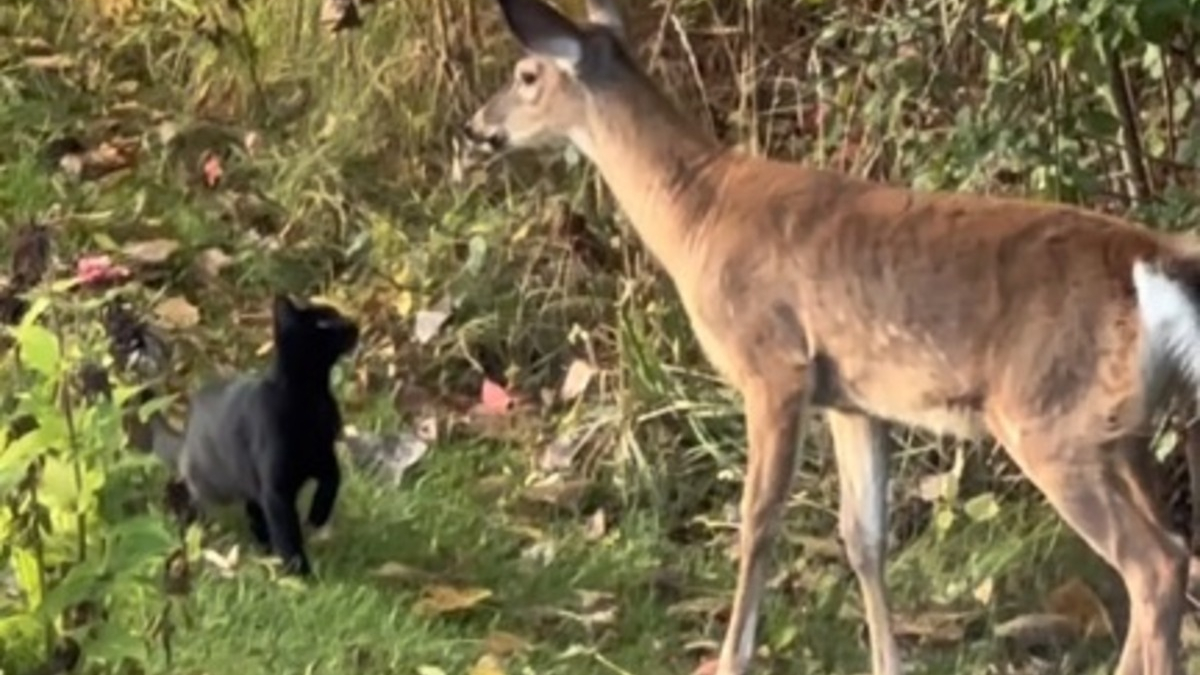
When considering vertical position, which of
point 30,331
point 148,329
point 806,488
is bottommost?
point 806,488

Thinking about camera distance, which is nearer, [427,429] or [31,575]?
[31,575]

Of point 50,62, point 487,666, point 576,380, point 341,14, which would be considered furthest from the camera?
point 50,62

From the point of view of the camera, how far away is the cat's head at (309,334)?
6.96 m

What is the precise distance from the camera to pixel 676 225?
265 inches

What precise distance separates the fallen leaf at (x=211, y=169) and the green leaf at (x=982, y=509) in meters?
3.00

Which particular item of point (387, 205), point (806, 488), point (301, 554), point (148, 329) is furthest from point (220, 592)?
point (387, 205)

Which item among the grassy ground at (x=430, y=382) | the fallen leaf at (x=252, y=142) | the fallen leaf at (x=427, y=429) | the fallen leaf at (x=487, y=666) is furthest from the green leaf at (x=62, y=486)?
the fallen leaf at (x=252, y=142)

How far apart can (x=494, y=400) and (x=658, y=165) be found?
1.54 metres

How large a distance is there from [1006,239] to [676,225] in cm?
84

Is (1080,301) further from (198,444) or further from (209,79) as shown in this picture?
(209,79)

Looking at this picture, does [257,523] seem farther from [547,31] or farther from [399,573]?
[547,31]

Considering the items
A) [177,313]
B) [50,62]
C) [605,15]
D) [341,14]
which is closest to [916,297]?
[605,15]

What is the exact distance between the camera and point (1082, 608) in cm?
693

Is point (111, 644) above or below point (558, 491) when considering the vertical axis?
above
